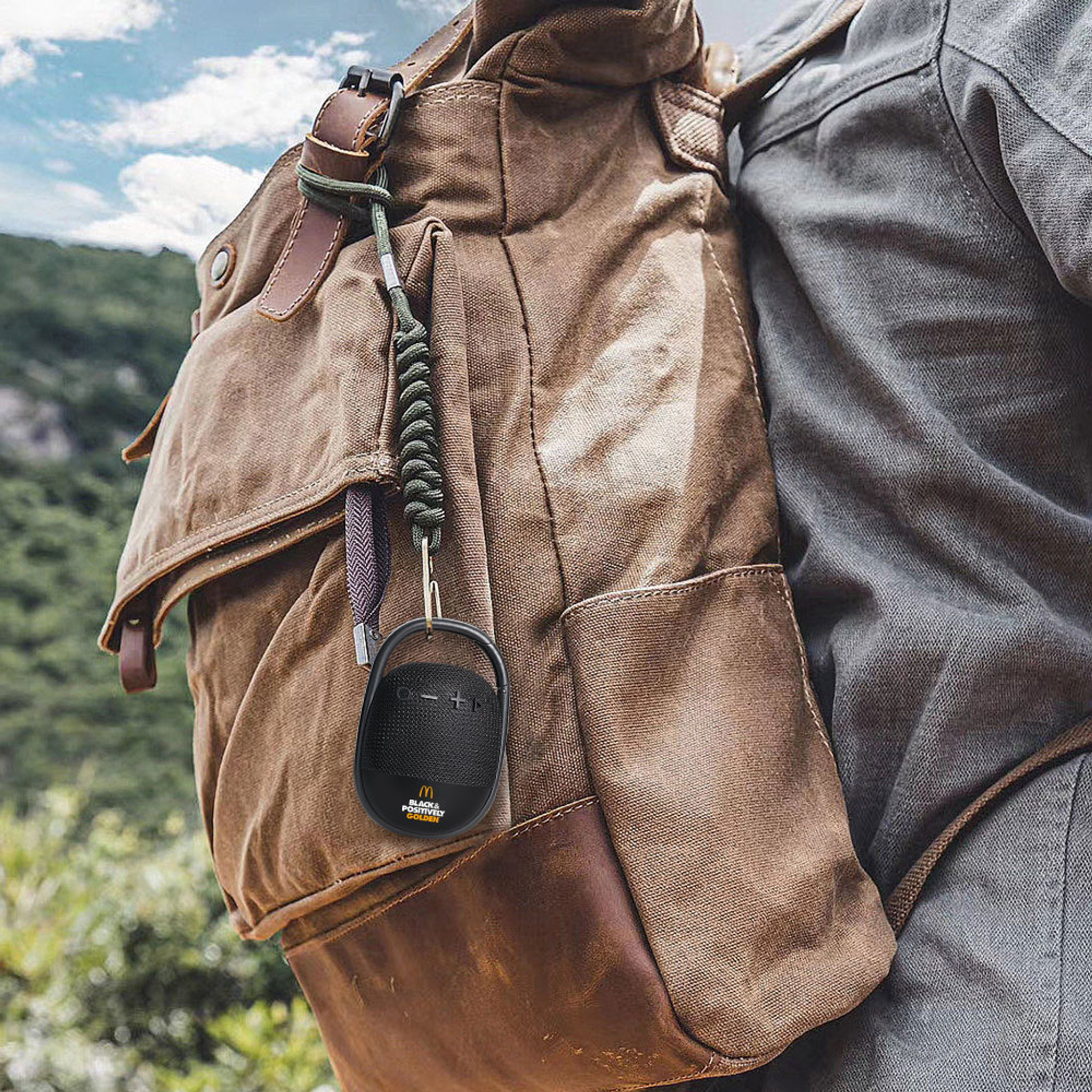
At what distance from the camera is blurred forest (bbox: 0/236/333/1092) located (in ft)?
9.48

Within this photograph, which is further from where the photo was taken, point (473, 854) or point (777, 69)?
point (777, 69)

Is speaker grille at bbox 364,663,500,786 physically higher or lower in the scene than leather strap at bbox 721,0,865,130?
lower

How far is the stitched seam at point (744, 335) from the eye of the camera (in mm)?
867

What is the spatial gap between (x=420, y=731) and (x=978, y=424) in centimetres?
45

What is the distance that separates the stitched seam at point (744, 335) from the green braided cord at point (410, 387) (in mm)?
250

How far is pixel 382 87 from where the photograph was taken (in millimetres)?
883

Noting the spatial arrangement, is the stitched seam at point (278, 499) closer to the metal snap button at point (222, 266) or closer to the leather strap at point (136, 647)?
the leather strap at point (136, 647)

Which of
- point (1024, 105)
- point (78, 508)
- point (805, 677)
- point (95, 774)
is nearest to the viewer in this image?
point (1024, 105)

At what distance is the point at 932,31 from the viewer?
0.80 meters

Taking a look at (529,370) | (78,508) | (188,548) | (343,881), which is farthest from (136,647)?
(78,508)

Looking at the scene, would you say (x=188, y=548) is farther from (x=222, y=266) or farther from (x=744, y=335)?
(x=744, y=335)

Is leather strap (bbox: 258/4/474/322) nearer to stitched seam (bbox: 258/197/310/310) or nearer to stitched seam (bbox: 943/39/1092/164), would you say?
stitched seam (bbox: 258/197/310/310)

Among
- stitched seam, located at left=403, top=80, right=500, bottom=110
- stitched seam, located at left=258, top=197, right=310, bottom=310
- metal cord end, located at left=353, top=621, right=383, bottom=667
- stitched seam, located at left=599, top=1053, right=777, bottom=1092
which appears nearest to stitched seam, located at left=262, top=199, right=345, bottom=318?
stitched seam, located at left=258, top=197, right=310, bottom=310

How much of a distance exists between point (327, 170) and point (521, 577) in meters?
0.36
